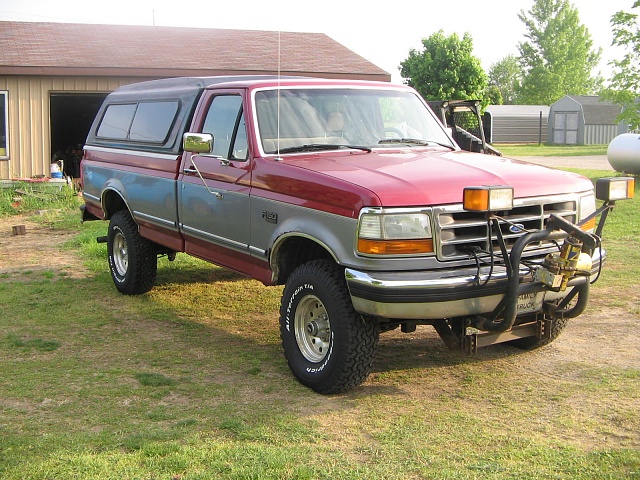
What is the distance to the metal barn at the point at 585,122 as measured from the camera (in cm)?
4912

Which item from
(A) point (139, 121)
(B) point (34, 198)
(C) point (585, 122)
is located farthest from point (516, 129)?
(A) point (139, 121)

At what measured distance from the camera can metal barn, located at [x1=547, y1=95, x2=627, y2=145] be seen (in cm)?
4912

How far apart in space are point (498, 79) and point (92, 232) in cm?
8982

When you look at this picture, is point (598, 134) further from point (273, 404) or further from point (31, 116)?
point (273, 404)

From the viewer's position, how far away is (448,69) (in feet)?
122

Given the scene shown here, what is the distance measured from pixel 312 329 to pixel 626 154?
18.5 m

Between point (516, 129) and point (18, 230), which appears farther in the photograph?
point (516, 129)

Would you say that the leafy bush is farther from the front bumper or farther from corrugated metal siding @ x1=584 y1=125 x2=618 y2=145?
corrugated metal siding @ x1=584 y1=125 x2=618 y2=145

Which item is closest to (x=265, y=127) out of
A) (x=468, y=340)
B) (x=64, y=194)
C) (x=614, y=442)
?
(x=468, y=340)

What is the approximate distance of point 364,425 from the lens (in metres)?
4.87

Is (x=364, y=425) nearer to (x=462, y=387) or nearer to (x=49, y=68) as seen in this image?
(x=462, y=387)

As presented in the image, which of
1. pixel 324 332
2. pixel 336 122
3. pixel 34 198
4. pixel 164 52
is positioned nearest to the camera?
pixel 324 332

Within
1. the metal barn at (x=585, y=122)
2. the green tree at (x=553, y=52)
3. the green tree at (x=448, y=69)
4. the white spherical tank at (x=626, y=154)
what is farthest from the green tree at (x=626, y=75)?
the green tree at (x=553, y=52)

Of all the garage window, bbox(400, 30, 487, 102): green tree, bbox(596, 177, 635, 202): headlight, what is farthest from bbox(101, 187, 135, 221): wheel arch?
bbox(400, 30, 487, 102): green tree
